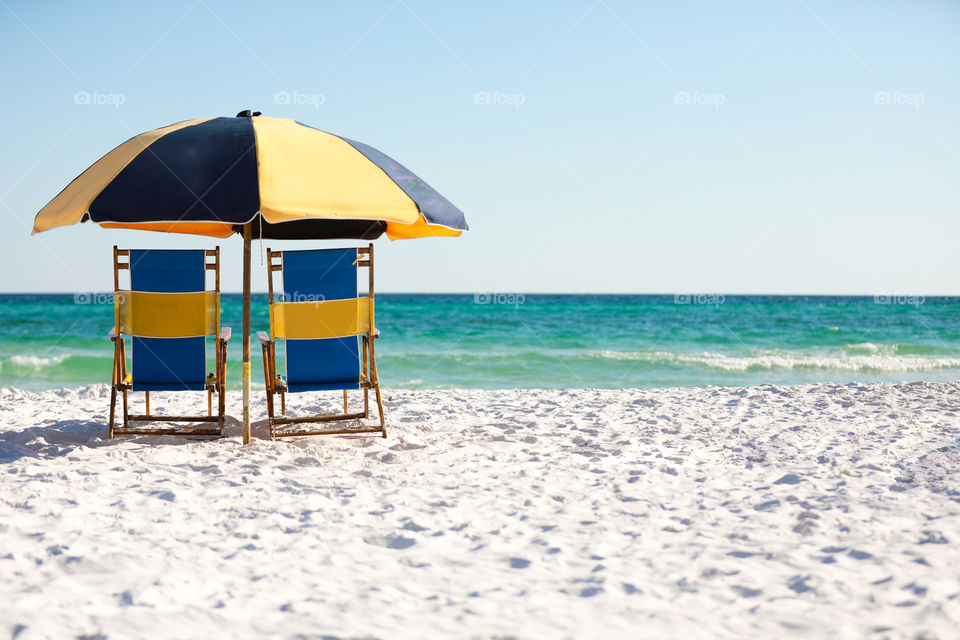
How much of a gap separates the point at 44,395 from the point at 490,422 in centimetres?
413

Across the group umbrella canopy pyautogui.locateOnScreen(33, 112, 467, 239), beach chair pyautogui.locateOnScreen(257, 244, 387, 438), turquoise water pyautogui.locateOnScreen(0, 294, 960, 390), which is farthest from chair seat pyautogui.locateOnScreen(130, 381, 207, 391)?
turquoise water pyautogui.locateOnScreen(0, 294, 960, 390)

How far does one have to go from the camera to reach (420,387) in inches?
344

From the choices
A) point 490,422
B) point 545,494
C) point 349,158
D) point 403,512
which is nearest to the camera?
point 403,512

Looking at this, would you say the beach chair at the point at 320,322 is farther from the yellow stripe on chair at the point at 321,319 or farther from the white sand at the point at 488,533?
the white sand at the point at 488,533

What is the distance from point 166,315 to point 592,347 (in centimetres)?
1222

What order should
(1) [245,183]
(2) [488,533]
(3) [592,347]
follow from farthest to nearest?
1. (3) [592,347]
2. (1) [245,183]
3. (2) [488,533]

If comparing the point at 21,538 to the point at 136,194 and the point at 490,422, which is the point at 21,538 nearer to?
the point at 136,194

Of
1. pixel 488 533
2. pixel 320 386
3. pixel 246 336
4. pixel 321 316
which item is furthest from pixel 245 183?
pixel 488 533

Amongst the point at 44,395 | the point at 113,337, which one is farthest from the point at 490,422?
the point at 44,395

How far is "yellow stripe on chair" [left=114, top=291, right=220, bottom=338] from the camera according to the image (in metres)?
3.79

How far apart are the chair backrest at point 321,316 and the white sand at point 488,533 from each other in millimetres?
395

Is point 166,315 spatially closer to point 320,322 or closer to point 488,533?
point 320,322

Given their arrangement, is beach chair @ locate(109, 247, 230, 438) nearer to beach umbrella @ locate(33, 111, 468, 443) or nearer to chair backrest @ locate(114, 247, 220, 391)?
chair backrest @ locate(114, 247, 220, 391)

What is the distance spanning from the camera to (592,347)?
1530 cm
